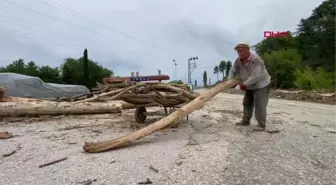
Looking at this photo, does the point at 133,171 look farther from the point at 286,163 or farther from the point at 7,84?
the point at 7,84

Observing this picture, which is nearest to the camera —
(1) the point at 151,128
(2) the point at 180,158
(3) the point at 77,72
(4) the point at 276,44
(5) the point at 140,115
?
(2) the point at 180,158

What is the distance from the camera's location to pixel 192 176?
10.7ft

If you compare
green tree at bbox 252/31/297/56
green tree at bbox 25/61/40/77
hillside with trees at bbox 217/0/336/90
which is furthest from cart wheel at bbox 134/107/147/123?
green tree at bbox 252/31/297/56

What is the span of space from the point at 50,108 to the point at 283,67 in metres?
48.3

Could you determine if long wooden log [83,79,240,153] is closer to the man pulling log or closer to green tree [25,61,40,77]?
the man pulling log

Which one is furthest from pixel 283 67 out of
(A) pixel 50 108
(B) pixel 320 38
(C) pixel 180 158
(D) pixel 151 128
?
(C) pixel 180 158

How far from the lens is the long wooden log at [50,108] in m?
7.71

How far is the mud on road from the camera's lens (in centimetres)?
323

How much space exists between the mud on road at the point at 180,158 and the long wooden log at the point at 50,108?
66.7 inches

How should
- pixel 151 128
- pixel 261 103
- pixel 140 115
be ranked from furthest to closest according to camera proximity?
1. pixel 140 115
2. pixel 261 103
3. pixel 151 128

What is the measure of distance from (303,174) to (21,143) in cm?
428

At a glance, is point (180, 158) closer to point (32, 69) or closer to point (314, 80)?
point (314, 80)

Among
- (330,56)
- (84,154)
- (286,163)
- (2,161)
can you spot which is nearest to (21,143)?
(2,161)

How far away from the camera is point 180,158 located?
12.9 feet
